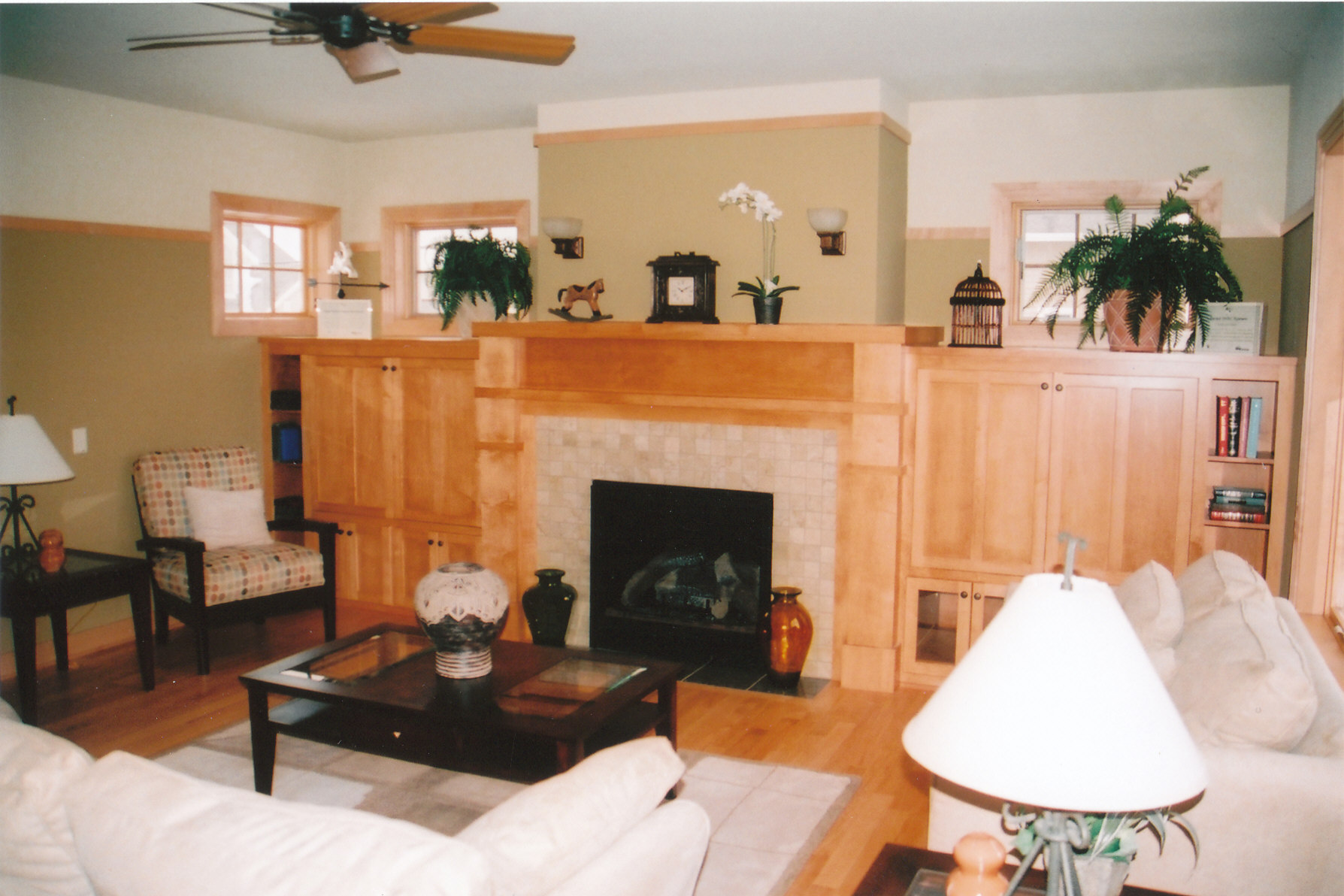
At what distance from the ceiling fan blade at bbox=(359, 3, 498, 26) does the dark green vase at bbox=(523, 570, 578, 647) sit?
2.83m

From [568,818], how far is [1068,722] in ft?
2.49

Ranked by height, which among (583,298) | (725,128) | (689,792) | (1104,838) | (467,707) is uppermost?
(725,128)

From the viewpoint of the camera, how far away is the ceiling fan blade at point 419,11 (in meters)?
2.33

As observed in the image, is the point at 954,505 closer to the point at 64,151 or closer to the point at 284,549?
the point at 284,549

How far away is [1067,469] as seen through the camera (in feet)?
13.7

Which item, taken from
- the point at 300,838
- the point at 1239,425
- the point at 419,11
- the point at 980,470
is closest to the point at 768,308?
the point at 980,470

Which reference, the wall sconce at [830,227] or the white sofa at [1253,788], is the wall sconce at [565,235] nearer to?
the wall sconce at [830,227]

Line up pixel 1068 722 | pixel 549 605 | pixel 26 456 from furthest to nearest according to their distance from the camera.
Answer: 1. pixel 549 605
2. pixel 26 456
3. pixel 1068 722

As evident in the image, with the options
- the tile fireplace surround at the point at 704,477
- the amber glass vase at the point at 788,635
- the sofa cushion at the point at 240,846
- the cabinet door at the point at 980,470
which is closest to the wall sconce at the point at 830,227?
the cabinet door at the point at 980,470

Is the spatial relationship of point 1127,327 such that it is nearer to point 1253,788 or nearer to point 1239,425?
point 1239,425

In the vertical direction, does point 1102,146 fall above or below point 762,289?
above

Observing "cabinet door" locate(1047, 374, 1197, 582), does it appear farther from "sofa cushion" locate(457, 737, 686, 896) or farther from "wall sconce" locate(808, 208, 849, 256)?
"sofa cushion" locate(457, 737, 686, 896)

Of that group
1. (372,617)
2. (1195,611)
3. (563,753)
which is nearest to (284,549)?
(372,617)

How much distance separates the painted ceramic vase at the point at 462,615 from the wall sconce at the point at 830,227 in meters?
2.07
